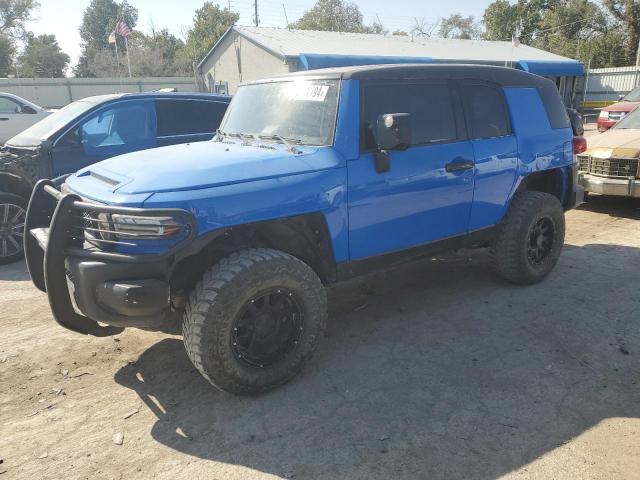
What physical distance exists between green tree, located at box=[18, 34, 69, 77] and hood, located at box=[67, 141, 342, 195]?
57.9 metres

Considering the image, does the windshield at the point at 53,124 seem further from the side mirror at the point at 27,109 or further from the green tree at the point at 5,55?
the green tree at the point at 5,55

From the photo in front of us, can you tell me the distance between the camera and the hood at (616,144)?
7.34m

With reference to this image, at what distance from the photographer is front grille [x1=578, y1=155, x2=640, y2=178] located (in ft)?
23.9

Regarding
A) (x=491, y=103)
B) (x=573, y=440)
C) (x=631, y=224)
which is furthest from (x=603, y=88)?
(x=573, y=440)

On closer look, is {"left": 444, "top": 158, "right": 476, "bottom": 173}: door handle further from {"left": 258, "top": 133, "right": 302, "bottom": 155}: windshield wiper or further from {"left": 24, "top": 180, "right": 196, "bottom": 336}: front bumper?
{"left": 24, "top": 180, "right": 196, "bottom": 336}: front bumper

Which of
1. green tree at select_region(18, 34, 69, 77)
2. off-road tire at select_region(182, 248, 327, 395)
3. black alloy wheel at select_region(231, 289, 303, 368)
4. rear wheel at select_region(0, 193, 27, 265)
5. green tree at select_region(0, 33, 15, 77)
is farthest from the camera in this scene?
green tree at select_region(18, 34, 69, 77)

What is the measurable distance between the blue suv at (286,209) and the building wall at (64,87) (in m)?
27.9

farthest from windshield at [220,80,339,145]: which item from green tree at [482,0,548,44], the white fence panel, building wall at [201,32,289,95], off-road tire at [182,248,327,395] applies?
green tree at [482,0,548,44]

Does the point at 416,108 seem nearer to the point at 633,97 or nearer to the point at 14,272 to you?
the point at 14,272

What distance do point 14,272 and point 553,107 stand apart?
20.3 feet

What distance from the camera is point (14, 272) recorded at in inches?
235

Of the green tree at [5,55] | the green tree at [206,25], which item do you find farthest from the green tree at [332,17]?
the green tree at [5,55]

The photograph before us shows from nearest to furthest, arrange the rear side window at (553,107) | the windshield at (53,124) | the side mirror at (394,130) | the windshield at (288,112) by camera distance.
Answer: the side mirror at (394,130), the windshield at (288,112), the rear side window at (553,107), the windshield at (53,124)

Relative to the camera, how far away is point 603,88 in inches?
1137
